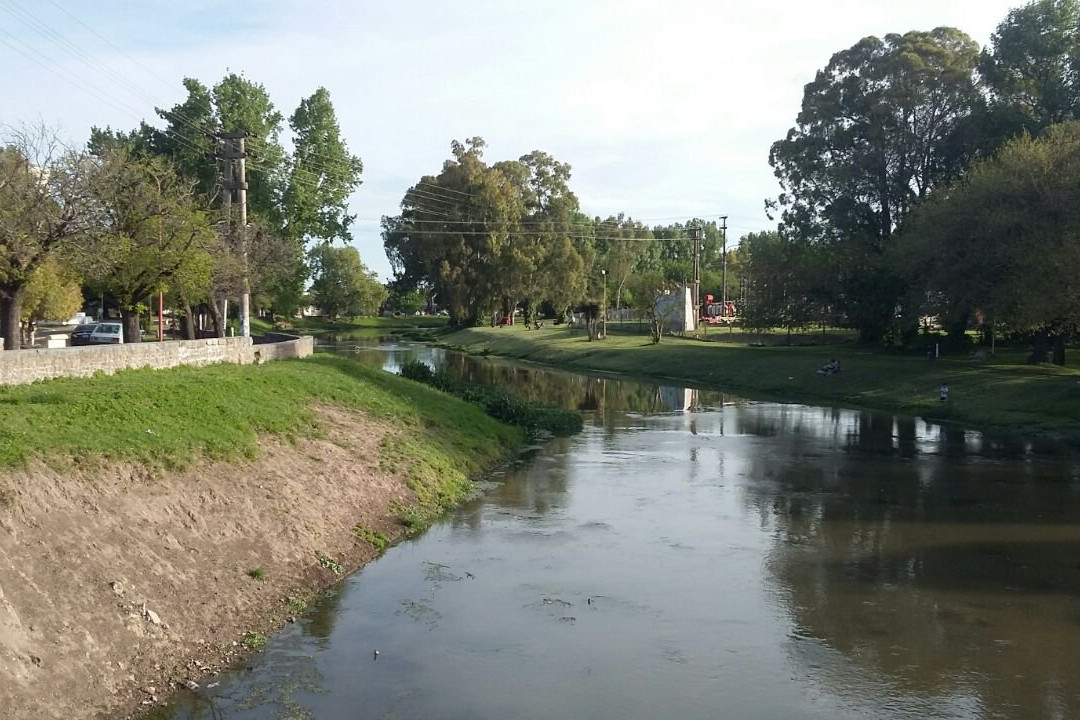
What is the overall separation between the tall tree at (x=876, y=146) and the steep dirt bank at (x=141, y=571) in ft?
155

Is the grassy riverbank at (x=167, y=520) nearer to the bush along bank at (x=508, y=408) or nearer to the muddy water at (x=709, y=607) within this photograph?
the muddy water at (x=709, y=607)

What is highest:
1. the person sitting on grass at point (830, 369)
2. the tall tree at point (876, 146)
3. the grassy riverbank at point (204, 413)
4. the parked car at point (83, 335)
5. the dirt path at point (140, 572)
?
the tall tree at point (876, 146)


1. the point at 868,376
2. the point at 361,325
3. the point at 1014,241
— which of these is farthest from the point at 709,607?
the point at 361,325

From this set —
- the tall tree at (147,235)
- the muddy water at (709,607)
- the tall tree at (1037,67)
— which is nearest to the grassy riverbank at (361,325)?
the tall tree at (147,235)

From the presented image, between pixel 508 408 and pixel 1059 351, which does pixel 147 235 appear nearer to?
pixel 508 408

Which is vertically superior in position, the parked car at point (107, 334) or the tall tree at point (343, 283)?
the tall tree at point (343, 283)

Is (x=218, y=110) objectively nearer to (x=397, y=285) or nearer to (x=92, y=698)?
(x=92, y=698)

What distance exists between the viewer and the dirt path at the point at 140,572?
11125mm

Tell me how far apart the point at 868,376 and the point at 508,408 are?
863 inches

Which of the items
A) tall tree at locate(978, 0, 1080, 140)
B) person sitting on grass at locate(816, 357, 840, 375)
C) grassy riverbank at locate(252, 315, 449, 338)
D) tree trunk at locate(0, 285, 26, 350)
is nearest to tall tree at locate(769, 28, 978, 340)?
tall tree at locate(978, 0, 1080, 140)

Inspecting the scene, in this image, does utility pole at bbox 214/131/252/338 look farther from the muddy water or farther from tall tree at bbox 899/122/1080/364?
tall tree at bbox 899/122/1080/364

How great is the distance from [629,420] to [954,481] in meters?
16.5

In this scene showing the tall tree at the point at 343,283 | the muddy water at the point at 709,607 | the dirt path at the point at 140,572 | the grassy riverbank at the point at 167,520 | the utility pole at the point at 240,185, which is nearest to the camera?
the dirt path at the point at 140,572

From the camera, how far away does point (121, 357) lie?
2488 cm
